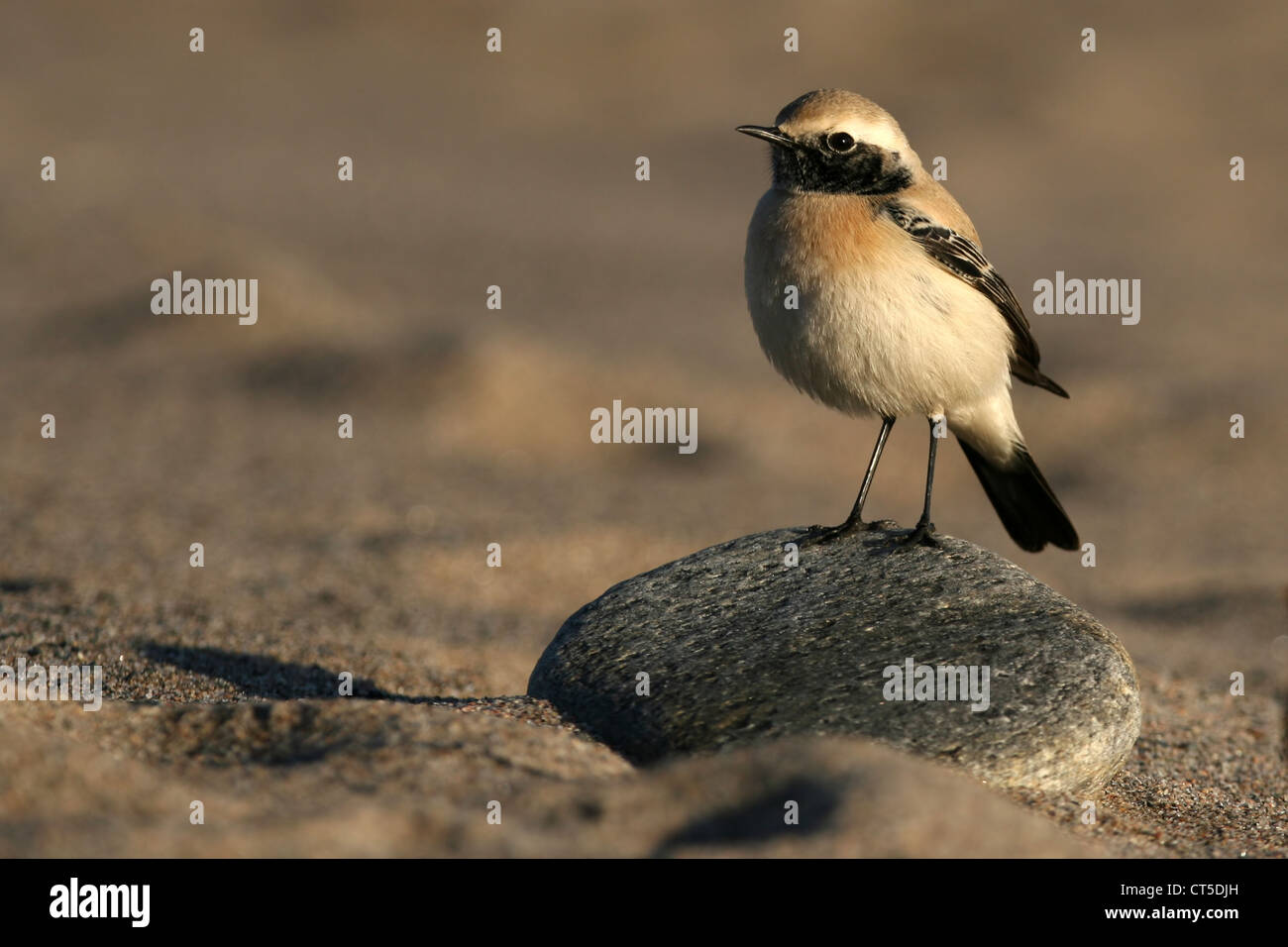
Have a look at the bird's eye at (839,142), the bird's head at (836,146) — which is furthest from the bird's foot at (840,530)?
the bird's eye at (839,142)

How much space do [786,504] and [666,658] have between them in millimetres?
6832

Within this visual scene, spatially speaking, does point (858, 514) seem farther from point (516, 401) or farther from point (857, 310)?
point (516, 401)

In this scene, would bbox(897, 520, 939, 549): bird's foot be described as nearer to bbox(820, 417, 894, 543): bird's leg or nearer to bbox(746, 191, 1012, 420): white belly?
bbox(820, 417, 894, 543): bird's leg

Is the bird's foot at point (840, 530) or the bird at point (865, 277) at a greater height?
the bird at point (865, 277)

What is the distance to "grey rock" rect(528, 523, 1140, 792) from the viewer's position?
4258mm

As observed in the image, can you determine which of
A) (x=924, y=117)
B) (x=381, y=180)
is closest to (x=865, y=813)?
(x=381, y=180)

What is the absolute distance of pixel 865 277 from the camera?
4.96 metres

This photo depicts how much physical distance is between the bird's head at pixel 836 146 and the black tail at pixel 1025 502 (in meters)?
1.30

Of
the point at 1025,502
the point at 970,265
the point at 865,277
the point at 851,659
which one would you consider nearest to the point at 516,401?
the point at 1025,502

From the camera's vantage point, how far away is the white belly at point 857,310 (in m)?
4.96

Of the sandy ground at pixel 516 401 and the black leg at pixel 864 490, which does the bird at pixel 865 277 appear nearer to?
the black leg at pixel 864 490

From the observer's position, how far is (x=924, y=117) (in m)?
24.6

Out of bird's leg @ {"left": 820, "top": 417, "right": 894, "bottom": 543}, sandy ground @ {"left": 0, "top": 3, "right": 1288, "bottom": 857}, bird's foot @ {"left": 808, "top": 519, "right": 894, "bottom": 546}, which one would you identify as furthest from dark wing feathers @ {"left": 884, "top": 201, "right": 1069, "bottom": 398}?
sandy ground @ {"left": 0, "top": 3, "right": 1288, "bottom": 857}

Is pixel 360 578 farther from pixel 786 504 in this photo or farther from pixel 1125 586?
pixel 1125 586
